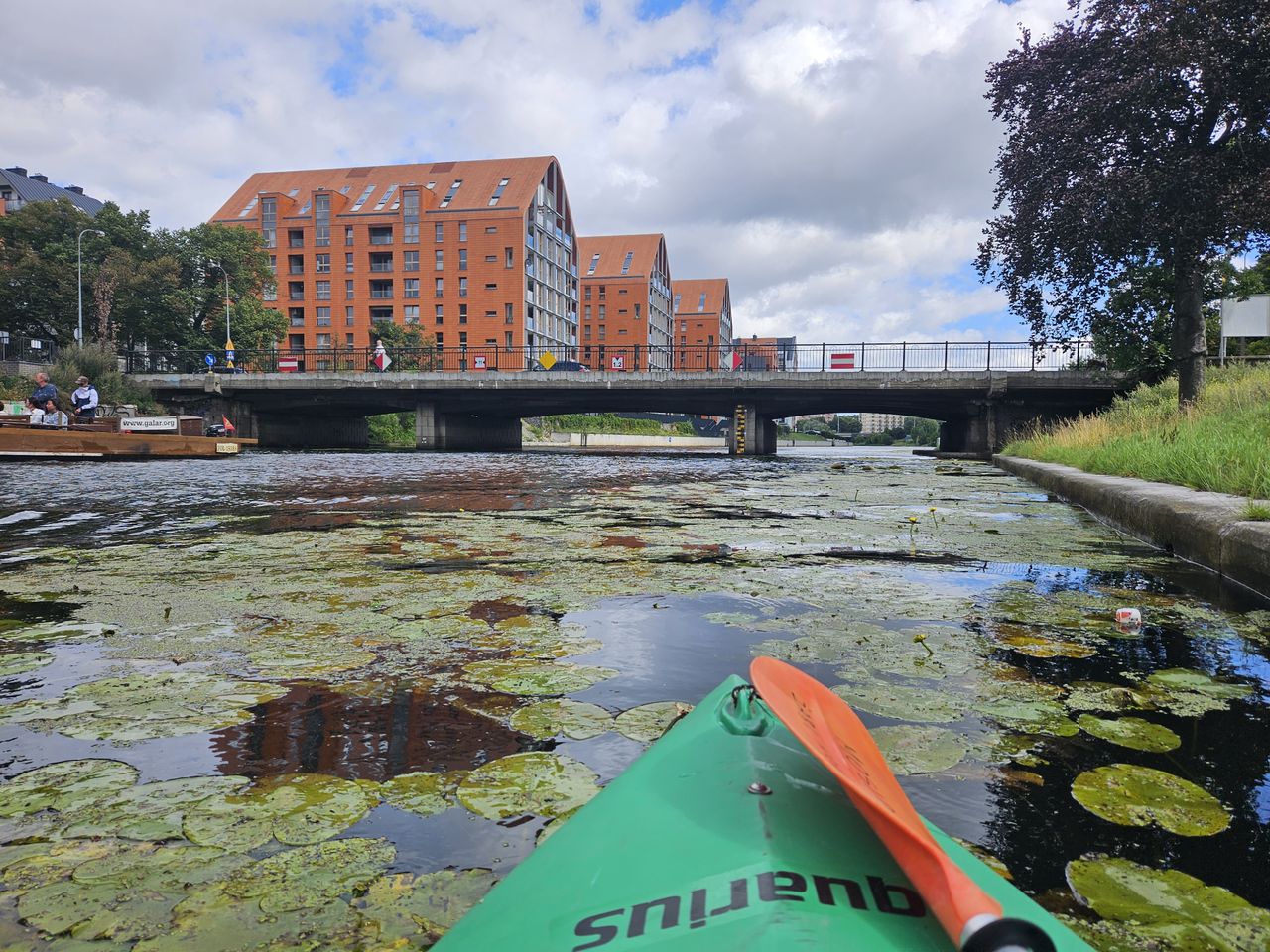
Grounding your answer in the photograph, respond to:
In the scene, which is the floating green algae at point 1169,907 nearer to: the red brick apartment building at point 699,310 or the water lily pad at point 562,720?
the water lily pad at point 562,720

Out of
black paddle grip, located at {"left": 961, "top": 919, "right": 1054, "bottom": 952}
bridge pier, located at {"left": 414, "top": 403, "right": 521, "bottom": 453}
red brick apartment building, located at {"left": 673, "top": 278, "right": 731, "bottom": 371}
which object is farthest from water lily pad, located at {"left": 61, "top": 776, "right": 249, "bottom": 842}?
red brick apartment building, located at {"left": 673, "top": 278, "right": 731, "bottom": 371}

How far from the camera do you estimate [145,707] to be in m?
2.33

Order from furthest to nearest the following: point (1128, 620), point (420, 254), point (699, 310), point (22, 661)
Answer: point (699, 310), point (420, 254), point (1128, 620), point (22, 661)

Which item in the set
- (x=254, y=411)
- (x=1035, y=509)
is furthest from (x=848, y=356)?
(x=254, y=411)

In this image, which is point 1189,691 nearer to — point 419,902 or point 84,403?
point 419,902

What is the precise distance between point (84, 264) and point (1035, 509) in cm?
4868

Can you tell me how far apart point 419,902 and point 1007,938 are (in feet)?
3.33

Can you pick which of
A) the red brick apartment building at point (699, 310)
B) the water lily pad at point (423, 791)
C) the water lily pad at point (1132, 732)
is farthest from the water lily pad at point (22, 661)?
the red brick apartment building at point (699, 310)

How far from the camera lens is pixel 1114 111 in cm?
1580

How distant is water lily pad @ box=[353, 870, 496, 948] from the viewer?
1.27 meters

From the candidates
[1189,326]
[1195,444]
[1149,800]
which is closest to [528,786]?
[1149,800]

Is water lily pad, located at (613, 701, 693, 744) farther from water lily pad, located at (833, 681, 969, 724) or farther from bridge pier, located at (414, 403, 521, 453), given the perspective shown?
bridge pier, located at (414, 403, 521, 453)

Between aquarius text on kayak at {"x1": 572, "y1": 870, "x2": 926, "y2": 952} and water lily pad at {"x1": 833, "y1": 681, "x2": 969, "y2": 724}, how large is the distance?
1534 mm

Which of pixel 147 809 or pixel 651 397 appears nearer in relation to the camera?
pixel 147 809
